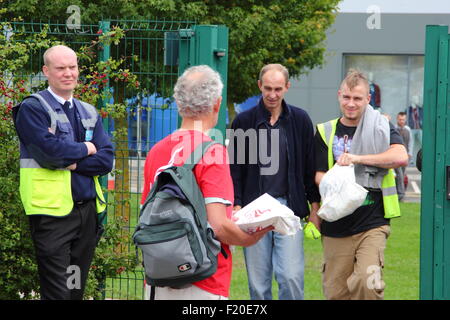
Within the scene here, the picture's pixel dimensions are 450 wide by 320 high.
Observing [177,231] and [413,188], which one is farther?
[413,188]

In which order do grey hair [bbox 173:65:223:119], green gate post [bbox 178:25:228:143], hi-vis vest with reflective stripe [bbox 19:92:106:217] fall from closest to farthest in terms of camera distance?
grey hair [bbox 173:65:223:119] < hi-vis vest with reflective stripe [bbox 19:92:106:217] < green gate post [bbox 178:25:228:143]

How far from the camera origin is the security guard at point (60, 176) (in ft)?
19.4

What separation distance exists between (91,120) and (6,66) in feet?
4.52

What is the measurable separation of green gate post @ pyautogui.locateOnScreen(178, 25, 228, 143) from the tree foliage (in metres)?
5.44

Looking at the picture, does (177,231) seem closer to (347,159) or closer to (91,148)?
(91,148)

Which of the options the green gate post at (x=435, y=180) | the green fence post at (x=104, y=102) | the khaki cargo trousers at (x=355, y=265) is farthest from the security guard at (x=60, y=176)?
the green gate post at (x=435, y=180)

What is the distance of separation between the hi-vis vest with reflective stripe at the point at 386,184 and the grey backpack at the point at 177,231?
236 cm

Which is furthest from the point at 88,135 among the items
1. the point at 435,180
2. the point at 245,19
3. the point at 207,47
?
the point at 245,19

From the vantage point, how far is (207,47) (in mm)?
7250

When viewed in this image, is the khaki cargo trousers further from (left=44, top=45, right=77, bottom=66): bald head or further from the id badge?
(left=44, top=45, right=77, bottom=66): bald head

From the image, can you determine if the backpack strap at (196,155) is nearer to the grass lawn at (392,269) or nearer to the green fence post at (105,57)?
the green fence post at (105,57)

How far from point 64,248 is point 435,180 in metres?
2.69

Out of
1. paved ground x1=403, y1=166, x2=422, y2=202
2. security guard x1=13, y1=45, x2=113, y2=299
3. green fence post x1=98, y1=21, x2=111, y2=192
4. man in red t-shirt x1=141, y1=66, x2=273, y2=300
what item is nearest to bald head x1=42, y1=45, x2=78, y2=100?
security guard x1=13, y1=45, x2=113, y2=299

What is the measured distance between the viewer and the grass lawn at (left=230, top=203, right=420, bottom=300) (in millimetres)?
9070
